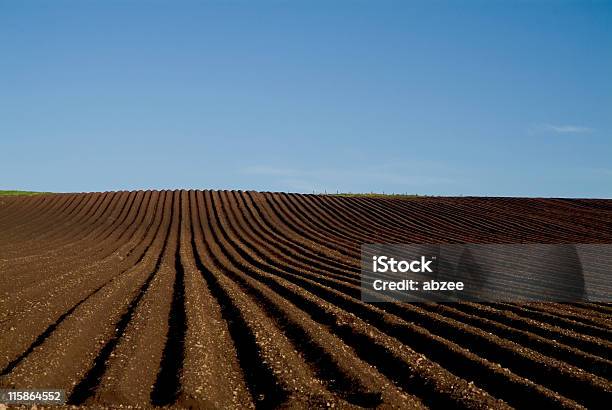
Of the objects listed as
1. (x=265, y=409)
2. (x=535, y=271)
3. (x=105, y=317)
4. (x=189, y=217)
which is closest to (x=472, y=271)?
(x=535, y=271)

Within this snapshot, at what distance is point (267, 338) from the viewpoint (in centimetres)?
987

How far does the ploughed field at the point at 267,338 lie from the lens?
7.49 meters

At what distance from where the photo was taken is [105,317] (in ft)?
38.1

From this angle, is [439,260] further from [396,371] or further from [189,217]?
[189,217]

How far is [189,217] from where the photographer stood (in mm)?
36938

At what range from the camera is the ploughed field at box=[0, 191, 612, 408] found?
24.6 feet

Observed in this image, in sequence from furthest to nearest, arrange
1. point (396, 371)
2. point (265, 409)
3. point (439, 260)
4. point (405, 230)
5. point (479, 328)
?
1. point (405, 230)
2. point (439, 260)
3. point (479, 328)
4. point (396, 371)
5. point (265, 409)

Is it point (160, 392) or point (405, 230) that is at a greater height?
point (405, 230)

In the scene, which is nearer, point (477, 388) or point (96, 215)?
point (477, 388)

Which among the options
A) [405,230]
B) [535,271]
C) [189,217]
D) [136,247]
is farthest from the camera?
[189,217]

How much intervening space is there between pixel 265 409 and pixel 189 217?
1206 inches

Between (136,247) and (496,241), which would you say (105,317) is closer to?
(136,247)

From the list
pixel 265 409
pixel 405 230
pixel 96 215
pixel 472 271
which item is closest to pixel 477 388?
pixel 265 409

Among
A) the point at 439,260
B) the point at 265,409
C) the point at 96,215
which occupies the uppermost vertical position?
the point at 96,215
